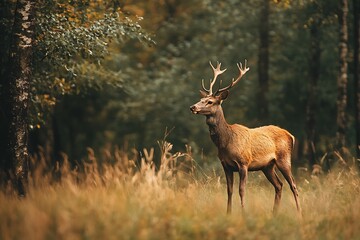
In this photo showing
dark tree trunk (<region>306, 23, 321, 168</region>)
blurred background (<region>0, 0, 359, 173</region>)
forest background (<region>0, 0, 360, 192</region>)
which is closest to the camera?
forest background (<region>0, 0, 360, 192</region>)

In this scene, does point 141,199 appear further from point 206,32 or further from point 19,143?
point 206,32

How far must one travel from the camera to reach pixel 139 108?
33344 mm

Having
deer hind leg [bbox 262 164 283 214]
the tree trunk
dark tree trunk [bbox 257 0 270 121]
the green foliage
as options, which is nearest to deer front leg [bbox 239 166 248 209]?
deer hind leg [bbox 262 164 283 214]

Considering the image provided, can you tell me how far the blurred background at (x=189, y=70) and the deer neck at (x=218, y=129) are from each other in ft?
11.6

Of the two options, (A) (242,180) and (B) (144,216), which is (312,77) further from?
(B) (144,216)

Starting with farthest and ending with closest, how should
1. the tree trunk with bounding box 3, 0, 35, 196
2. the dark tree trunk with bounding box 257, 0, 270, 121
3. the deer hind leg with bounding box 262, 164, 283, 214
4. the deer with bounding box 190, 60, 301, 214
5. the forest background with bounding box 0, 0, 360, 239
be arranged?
the dark tree trunk with bounding box 257, 0, 270, 121
the deer hind leg with bounding box 262, 164, 283, 214
the tree trunk with bounding box 3, 0, 35, 196
the deer with bounding box 190, 60, 301, 214
the forest background with bounding box 0, 0, 360, 239

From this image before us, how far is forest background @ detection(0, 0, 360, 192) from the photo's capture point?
1495 cm

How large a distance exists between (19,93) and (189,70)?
19.4 meters

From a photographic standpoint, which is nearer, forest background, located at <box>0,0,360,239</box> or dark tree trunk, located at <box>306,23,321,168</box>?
forest background, located at <box>0,0,360,239</box>

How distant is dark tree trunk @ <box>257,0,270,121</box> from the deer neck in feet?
43.6

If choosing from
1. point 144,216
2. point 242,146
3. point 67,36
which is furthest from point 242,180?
point 67,36

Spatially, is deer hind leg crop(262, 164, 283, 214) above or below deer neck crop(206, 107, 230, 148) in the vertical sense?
below

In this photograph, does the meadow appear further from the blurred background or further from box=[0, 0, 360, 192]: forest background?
the blurred background

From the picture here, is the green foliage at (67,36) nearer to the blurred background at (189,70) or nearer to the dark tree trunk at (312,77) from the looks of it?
the blurred background at (189,70)
